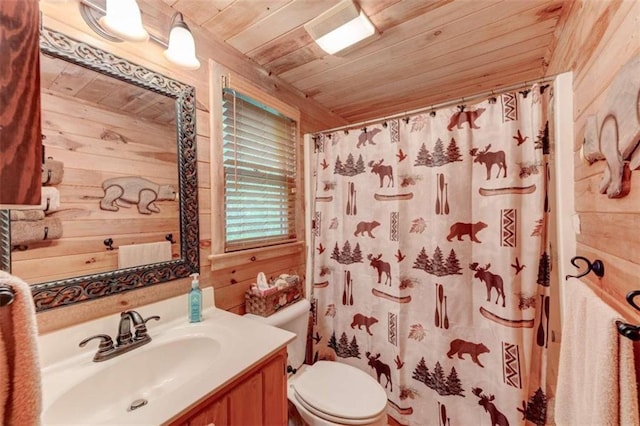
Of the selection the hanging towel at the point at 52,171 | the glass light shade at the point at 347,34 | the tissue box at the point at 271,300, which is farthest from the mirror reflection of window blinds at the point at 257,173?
the hanging towel at the point at 52,171

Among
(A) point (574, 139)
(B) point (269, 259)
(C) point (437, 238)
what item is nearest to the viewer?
(A) point (574, 139)

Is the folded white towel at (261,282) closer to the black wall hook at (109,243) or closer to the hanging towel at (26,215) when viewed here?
the black wall hook at (109,243)

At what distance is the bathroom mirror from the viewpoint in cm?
84

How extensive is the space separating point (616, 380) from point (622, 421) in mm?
78

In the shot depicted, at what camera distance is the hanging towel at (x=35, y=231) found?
2.57ft

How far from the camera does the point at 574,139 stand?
3.77 ft

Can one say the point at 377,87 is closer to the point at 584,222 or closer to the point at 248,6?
the point at 248,6

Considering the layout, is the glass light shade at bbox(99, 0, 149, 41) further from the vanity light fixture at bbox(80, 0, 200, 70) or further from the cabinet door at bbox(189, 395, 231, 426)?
the cabinet door at bbox(189, 395, 231, 426)

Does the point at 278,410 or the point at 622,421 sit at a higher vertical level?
the point at 622,421

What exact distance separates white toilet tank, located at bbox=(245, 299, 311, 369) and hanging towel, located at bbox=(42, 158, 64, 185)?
1000 mm

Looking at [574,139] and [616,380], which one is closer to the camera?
[616,380]

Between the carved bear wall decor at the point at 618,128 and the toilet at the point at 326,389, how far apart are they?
1.25 meters

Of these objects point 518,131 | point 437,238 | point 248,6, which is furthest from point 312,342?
point 248,6

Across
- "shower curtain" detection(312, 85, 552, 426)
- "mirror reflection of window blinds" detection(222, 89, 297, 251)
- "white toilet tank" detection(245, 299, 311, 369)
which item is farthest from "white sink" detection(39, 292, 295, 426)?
"shower curtain" detection(312, 85, 552, 426)
